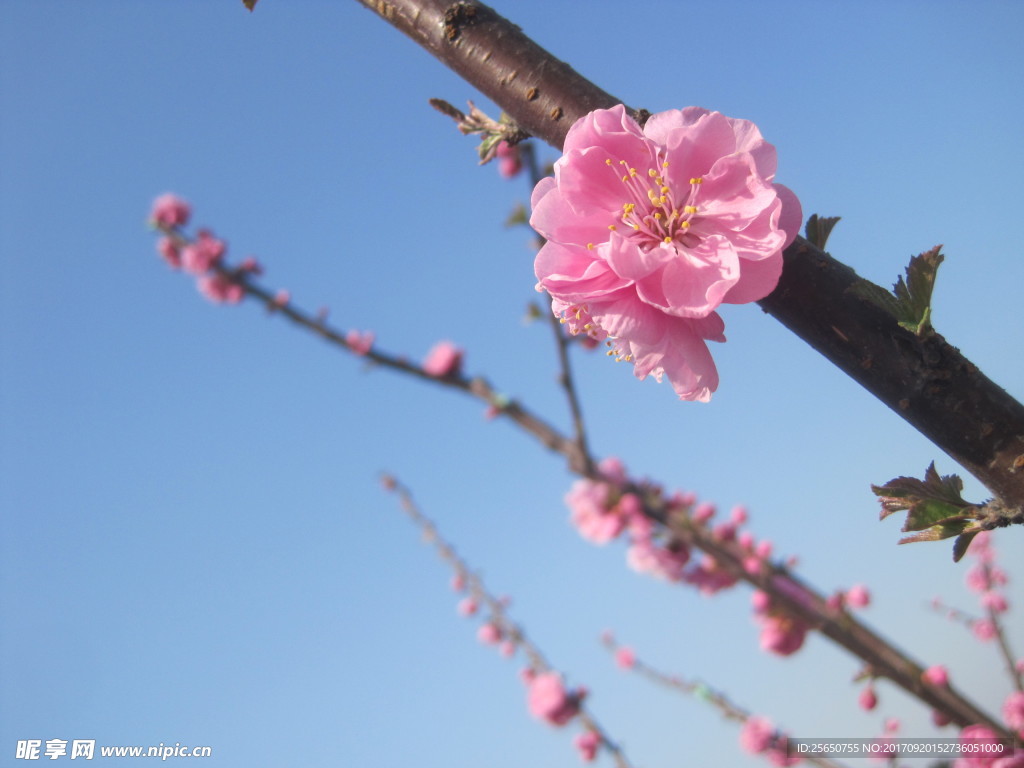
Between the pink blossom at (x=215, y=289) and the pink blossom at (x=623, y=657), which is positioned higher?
the pink blossom at (x=215, y=289)

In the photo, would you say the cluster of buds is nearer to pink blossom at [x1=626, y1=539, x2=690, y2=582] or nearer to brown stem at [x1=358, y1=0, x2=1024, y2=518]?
pink blossom at [x1=626, y1=539, x2=690, y2=582]

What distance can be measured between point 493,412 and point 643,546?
3.01 meters

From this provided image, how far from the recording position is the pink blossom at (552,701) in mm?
6281

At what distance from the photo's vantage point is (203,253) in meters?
7.20

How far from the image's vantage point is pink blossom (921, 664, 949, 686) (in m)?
3.19

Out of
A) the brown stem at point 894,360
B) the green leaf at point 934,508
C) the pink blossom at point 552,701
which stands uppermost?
the pink blossom at point 552,701

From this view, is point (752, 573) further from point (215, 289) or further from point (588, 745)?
point (215, 289)

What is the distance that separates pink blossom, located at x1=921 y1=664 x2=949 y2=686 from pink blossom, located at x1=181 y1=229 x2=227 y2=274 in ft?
22.5

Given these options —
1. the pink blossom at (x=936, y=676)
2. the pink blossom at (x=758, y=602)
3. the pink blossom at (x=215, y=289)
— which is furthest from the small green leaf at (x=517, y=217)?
the pink blossom at (x=215, y=289)

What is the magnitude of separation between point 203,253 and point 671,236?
7084mm

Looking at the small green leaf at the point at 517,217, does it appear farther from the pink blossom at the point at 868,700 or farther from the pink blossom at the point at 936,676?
the pink blossom at the point at 868,700

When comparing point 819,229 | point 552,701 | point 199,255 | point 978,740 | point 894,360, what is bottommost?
point 978,740

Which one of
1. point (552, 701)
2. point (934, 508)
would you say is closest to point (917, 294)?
point (934, 508)

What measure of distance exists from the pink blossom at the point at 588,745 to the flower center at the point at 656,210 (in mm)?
5443
